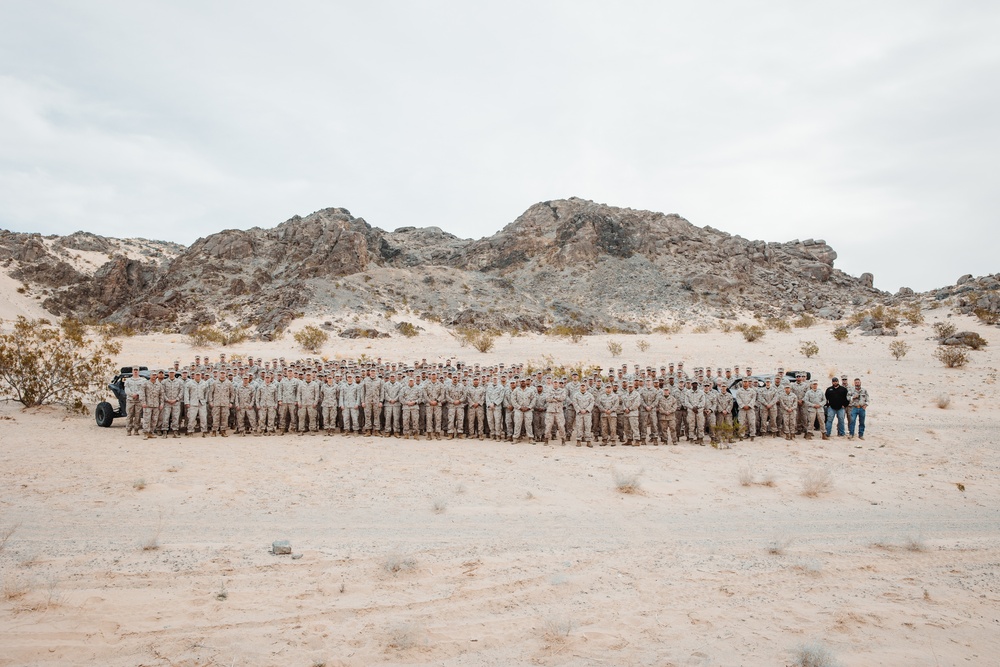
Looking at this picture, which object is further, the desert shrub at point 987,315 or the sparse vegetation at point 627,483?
the desert shrub at point 987,315

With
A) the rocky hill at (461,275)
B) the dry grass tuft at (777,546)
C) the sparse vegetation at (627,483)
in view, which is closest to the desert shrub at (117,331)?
the rocky hill at (461,275)

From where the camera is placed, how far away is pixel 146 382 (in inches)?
559

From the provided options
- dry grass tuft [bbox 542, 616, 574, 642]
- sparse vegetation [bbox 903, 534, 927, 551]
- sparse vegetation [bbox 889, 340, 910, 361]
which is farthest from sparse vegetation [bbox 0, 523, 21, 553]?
sparse vegetation [bbox 889, 340, 910, 361]

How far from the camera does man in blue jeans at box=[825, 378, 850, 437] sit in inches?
567

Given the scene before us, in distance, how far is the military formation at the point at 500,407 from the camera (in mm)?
13992

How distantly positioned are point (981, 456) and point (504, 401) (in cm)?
998

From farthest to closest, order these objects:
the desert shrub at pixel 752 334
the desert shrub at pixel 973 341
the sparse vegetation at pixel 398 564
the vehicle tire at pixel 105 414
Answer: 1. the desert shrub at pixel 752 334
2. the desert shrub at pixel 973 341
3. the vehicle tire at pixel 105 414
4. the sparse vegetation at pixel 398 564

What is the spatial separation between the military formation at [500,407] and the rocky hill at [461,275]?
87.9 ft

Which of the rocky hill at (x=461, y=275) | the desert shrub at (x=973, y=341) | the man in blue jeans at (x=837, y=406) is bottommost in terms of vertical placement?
the man in blue jeans at (x=837, y=406)

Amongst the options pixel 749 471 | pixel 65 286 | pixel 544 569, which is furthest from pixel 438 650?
pixel 65 286

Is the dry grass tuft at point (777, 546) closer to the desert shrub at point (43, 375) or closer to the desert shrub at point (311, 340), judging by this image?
the desert shrub at point (43, 375)

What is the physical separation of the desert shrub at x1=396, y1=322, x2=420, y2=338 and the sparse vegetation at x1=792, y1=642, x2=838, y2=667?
36.3 m

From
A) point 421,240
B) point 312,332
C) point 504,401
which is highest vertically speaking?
point 421,240

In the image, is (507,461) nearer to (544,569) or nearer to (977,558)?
(544,569)
